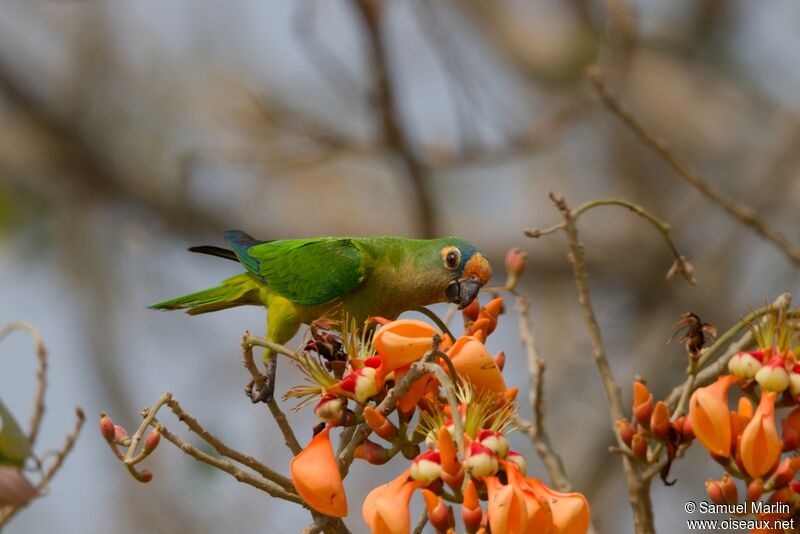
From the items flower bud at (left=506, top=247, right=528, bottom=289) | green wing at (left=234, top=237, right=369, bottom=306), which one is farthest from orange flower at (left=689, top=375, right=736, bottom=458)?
green wing at (left=234, top=237, right=369, bottom=306)

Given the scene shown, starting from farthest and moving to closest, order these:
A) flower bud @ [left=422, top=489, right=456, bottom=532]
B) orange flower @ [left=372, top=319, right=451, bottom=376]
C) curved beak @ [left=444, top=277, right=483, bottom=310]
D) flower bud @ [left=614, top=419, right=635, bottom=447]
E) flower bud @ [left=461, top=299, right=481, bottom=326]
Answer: curved beak @ [left=444, top=277, right=483, bottom=310], flower bud @ [left=461, top=299, right=481, bottom=326], flower bud @ [left=614, top=419, right=635, bottom=447], orange flower @ [left=372, top=319, right=451, bottom=376], flower bud @ [left=422, top=489, right=456, bottom=532]

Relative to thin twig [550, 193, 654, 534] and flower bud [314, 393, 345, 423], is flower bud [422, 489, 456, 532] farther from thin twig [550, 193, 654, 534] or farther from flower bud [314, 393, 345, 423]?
thin twig [550, 193, 654, 534]

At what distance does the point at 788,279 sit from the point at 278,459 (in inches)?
150

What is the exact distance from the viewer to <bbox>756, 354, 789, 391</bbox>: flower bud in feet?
6.12

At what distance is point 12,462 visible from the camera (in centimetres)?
174

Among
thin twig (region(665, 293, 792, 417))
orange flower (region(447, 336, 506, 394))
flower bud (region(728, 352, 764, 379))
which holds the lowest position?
orange flower (region(447, 336, 506, 394))

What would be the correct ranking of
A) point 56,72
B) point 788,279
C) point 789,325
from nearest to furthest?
point 789,325 → point 788,279 → point 56,72

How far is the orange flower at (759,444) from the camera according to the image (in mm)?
1817

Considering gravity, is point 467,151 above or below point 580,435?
above

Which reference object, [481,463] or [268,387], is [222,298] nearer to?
[268,387]

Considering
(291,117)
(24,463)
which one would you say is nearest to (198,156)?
(291,117)

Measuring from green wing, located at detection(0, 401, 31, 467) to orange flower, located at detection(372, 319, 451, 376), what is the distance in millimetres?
647

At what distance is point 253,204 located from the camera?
9.05m

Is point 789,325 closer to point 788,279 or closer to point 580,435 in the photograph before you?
point 788,279
